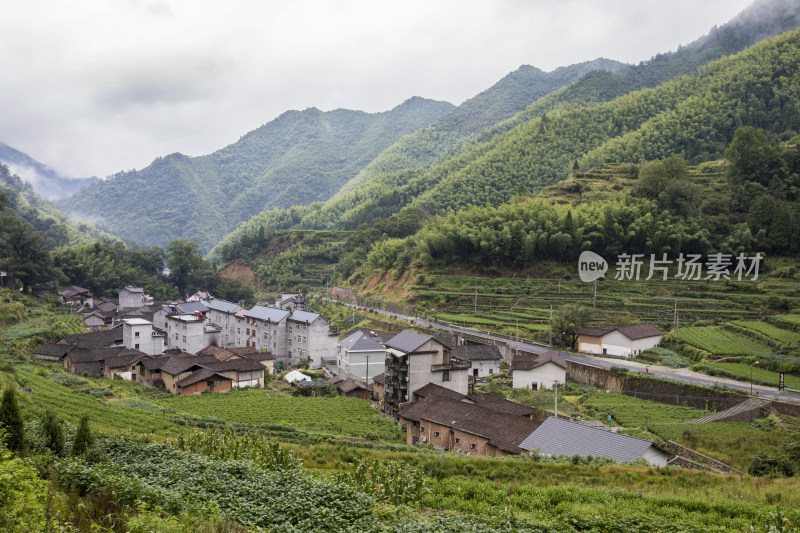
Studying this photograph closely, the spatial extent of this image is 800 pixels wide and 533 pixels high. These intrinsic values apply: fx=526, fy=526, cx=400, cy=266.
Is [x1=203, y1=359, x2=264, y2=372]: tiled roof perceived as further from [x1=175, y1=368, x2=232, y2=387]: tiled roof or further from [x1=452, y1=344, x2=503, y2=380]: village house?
[x1=452, y1=344, x2=503, y2=380]: village house

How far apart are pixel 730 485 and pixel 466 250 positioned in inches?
1485

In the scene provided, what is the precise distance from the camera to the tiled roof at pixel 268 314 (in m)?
37.4

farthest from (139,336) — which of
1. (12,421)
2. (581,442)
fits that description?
A: (581,442)

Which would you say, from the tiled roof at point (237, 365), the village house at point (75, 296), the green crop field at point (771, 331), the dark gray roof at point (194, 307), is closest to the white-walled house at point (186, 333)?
the dark gray roof at point (194, 307)

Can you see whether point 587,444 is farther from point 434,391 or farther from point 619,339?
point 619,339

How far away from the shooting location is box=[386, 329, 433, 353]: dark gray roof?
82.3 feet

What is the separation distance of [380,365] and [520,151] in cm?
5614

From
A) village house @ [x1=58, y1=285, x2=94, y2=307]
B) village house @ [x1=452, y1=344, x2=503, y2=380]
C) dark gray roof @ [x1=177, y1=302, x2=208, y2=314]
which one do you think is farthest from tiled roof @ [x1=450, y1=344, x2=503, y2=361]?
village house @ [x1=58, y1=285, x2=94, y2=307]

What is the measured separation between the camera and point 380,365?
33.0 metres

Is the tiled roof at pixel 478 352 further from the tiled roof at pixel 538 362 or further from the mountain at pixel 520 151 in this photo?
the mountain at pixel 520 151

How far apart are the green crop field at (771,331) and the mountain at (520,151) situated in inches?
1514

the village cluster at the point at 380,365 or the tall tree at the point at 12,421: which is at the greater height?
the tall tree at the point at 12,421

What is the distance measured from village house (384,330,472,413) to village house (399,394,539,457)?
331 cm

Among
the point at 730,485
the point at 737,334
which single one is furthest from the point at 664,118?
the point at 730,485
